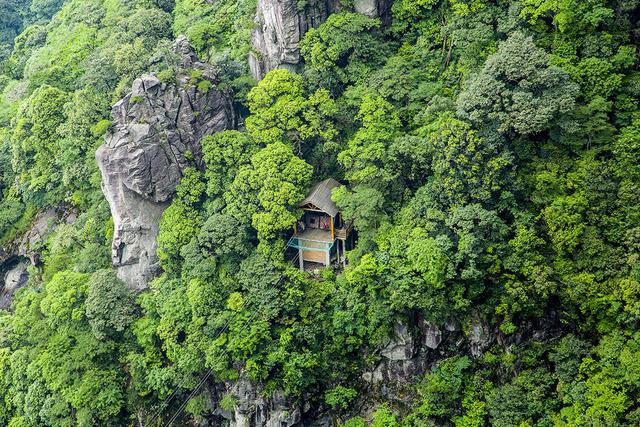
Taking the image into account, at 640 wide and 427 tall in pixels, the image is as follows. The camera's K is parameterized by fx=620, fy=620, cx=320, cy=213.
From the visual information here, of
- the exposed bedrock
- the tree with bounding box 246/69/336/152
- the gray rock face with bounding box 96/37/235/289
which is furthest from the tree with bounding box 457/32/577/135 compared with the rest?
the gray rock face with bounding box 96/37/235/289

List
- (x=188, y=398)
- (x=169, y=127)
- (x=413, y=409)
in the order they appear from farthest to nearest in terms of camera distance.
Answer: (x=169, y=127) → (x=188, y=398) → (x=413, y=409)

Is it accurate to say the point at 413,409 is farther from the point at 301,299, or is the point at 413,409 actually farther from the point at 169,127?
the point at 169,127

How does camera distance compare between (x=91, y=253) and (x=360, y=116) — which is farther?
(x=91, y=253)

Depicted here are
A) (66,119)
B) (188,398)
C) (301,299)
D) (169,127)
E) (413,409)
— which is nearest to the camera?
(413,409)

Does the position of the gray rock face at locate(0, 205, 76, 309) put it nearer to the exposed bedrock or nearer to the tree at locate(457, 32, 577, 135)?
Answer: the exposed bedrock

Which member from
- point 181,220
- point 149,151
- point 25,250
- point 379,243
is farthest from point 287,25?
point 25,250

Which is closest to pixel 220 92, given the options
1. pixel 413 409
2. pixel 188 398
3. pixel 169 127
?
pixel 169 127

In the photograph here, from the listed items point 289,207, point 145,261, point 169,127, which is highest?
point 169,127
